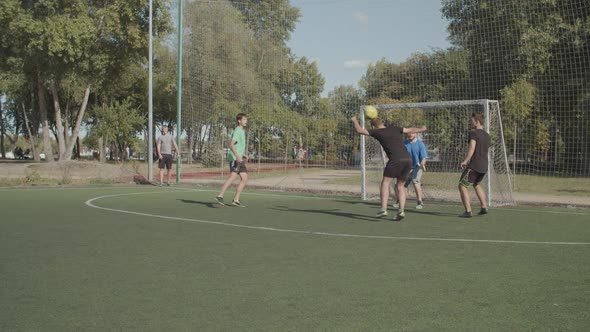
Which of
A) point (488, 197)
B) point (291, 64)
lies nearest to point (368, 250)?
point (488, 197)

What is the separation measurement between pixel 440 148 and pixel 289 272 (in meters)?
15.9

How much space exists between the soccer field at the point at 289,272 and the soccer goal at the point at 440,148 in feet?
15.3

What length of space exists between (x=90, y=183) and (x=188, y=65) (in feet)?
20.8

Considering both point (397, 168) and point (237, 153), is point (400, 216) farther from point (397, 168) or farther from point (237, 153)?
point (237, 153)

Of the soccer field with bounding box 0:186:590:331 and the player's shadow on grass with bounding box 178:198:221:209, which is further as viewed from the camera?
the player's shadow on grass with bounding box 178:198:221:209

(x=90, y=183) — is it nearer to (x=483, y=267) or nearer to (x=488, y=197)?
(x=488, y=197)

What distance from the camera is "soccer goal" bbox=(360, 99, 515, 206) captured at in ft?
52.1

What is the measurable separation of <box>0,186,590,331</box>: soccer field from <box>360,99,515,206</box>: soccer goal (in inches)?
184

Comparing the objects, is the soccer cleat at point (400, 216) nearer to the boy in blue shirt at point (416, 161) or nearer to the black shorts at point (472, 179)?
the black shorts at point (472, 179)

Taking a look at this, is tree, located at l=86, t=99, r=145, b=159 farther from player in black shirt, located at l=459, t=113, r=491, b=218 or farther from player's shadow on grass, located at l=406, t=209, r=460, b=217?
player in black shirt, located at l=459, t=113, r=491, b=218

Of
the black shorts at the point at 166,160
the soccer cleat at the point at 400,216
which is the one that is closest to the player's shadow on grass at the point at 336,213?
the soccer cleat at the point at 400,216

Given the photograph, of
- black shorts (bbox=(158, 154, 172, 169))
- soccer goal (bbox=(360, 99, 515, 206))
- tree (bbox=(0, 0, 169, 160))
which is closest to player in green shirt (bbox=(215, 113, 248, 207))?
soccer goal (bbox=(360, 99, 515, 206))

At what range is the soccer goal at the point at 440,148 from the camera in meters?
15.9

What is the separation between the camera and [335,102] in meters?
19.9
